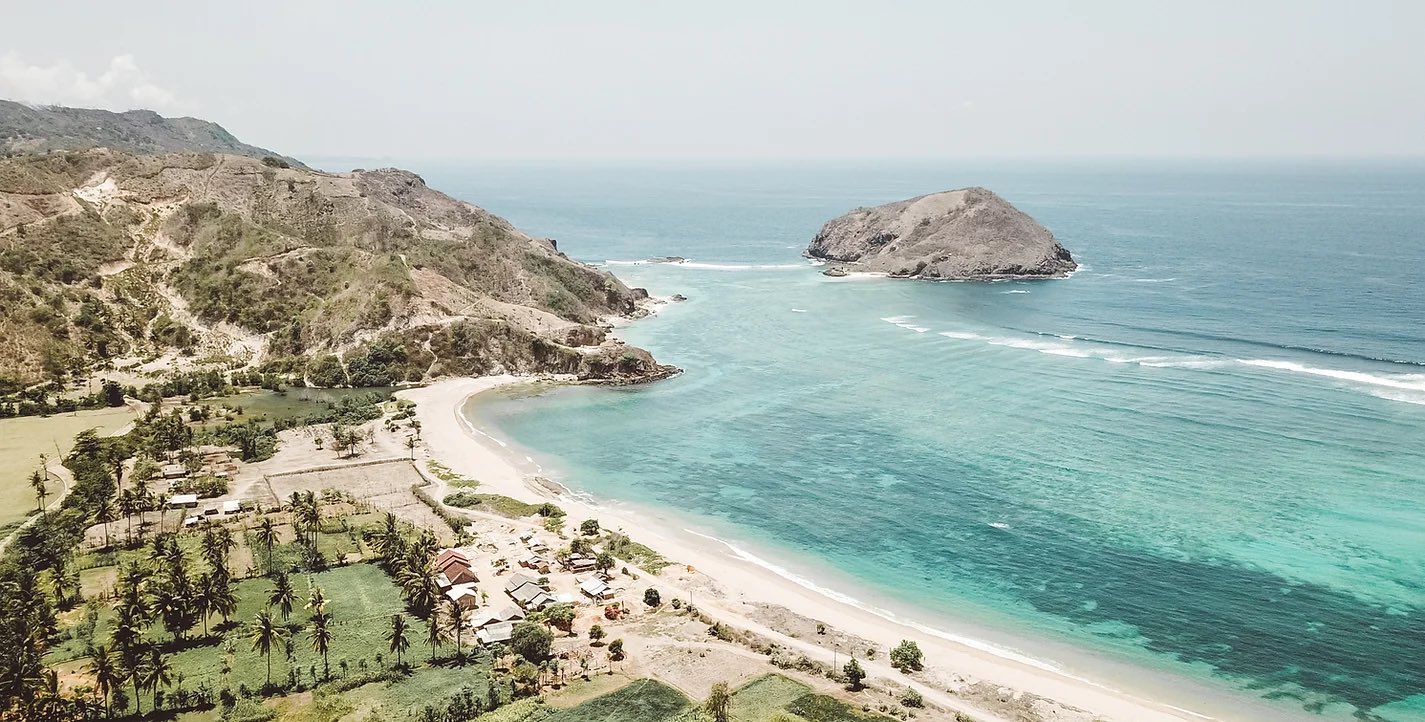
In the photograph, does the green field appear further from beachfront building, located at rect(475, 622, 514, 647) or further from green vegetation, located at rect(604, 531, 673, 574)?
beachfront building, located at rect(475, 622, 514, 647)

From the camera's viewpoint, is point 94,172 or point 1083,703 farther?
point 94,172

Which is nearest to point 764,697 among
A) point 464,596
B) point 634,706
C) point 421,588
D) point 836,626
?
point 634,706

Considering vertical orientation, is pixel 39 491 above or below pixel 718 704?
above

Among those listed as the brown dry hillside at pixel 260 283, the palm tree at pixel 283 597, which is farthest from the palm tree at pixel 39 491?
A: the brown dry hillside at pixel 260 283

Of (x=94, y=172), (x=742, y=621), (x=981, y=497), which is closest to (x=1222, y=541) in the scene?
(x=981, y=497)

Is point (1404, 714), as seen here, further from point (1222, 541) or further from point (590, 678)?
point (590, 678)

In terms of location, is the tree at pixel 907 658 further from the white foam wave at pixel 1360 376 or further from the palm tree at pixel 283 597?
the white foam wave at pixel 1360 376

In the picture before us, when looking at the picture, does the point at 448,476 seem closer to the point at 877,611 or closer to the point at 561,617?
the point at 561,617
